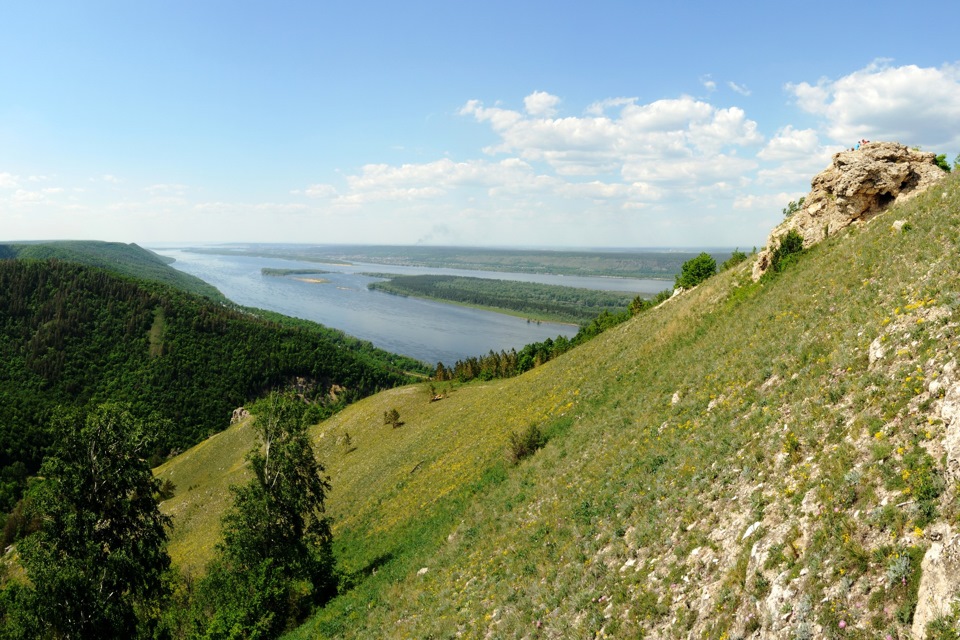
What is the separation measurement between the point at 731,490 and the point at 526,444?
14.4 m

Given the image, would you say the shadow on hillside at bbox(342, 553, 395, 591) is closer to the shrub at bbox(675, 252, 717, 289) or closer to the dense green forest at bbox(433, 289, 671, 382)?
the shrub at bbox(675, 252, 717, 289)

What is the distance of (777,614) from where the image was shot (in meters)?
7.50

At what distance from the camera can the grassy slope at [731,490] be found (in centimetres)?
773

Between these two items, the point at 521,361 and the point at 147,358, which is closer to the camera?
the point at 521,361

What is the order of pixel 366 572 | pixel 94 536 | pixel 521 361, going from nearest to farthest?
pixel 94 536
pixel 366 572
pixel 521 361

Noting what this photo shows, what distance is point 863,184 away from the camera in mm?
23422

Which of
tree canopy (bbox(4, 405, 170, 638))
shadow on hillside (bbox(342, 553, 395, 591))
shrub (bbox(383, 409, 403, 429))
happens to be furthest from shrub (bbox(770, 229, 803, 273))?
shrub (bbox(383, 409, 403, 429))

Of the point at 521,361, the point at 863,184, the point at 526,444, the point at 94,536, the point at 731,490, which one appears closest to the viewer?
the point at 731,490

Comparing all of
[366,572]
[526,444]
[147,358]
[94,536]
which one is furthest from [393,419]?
[147,358]

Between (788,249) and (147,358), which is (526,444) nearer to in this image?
(788,249)

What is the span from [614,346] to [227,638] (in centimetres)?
2798

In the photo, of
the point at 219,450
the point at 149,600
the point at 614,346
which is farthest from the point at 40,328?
the point at 614,346

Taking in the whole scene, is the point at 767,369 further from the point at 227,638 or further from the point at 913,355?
the point at 227,638

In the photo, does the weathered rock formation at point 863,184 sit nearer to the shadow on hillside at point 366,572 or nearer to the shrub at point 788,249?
the shrub at point 788,249
